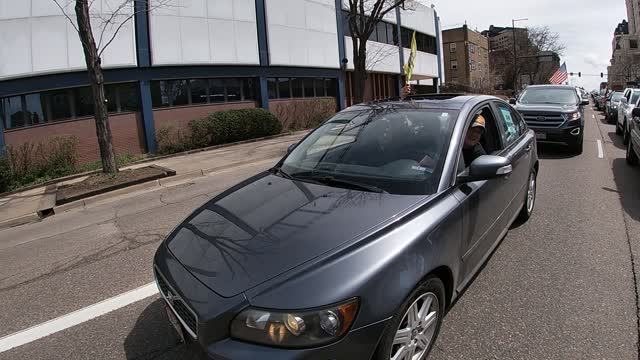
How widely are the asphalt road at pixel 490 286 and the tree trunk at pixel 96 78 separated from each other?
139 inches

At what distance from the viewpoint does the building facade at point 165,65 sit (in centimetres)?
1403

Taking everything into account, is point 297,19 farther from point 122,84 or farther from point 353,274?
point 353,274

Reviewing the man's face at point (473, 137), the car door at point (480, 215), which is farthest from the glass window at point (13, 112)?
the man's face at point (473, 137)

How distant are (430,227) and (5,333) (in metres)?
3.38

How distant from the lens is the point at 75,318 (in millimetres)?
3541

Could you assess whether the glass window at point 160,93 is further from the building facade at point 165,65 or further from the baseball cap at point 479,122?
→ the baseball cap at point 479,122

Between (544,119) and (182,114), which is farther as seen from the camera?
(182,114)

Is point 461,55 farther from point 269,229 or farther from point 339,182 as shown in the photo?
point 269,229

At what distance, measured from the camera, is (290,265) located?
7.02ft

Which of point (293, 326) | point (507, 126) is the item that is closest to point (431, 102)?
point (507, 126)

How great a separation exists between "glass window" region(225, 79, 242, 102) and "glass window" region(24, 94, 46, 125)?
715 cm

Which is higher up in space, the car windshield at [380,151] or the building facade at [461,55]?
the building facade at [461,55]

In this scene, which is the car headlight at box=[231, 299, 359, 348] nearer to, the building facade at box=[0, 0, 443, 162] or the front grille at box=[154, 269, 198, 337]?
the front grille at box=[154, 269, 198, 337]

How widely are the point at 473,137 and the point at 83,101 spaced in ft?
50.6
